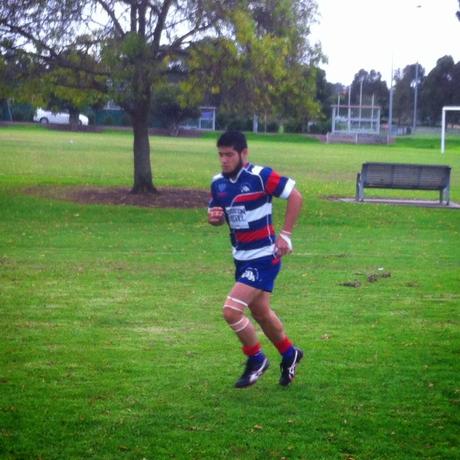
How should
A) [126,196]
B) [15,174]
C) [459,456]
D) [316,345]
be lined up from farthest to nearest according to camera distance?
[15,174], [126,196], [316,345], [459,456]

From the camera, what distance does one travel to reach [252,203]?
24.5 ft

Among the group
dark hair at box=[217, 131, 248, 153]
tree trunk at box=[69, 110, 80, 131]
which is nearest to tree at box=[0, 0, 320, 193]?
dark hair at box=[217, 131, 248, 153]

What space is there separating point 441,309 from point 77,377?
15.5 ft

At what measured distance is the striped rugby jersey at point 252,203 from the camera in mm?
7440

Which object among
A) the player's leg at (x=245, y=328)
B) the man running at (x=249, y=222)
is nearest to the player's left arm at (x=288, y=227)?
the man running at (x=249, y=222)

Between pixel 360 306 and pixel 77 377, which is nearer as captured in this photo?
pixel 77 377

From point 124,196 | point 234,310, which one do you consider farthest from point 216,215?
point 124,196

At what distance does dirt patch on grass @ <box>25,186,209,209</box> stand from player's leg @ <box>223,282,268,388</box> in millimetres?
16270

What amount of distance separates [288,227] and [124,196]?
18.1m

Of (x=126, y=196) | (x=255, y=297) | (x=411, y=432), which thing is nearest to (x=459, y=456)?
(x=411, y=432)

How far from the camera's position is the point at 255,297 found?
755 centimetres

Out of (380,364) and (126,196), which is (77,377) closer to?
(380,364)

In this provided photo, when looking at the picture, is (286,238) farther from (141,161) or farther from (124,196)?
(141,161)

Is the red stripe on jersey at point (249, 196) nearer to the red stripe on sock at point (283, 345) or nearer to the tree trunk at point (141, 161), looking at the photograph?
the red stripe on sock at point (283, 345)
